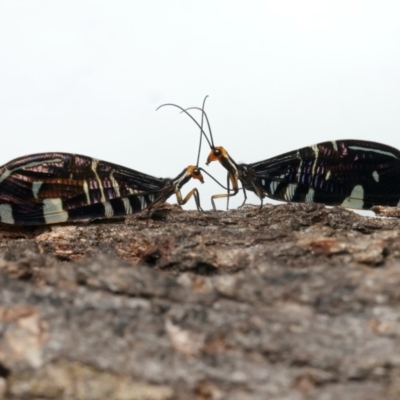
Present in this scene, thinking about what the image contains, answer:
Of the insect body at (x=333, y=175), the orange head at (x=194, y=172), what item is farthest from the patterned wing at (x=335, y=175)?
the orange head at (x=194, y=172)

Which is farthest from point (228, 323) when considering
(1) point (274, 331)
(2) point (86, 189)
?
(2) point (86, 189)

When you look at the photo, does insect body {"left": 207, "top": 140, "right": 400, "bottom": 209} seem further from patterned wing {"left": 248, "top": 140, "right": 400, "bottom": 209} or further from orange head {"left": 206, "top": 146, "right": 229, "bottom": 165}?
orange head {"left": 206, "top": 146, "right": 229, "bottom": 165}

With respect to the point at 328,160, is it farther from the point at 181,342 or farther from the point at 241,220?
the point at 181,342

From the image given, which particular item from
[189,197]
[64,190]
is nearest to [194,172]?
[189,197]

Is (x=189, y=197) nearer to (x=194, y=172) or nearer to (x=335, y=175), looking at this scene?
(x=194, y=172)

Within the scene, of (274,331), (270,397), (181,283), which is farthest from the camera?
(181,283)

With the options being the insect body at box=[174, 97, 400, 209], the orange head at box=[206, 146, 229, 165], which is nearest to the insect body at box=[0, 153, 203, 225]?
the orange head at box=[206, 146, 229, 165]

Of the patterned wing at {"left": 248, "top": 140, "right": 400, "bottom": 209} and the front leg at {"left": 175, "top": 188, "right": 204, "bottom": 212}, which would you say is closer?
the patterned wing at {"left": 248, "top": 140, "right": 400, "bottom": 209}
